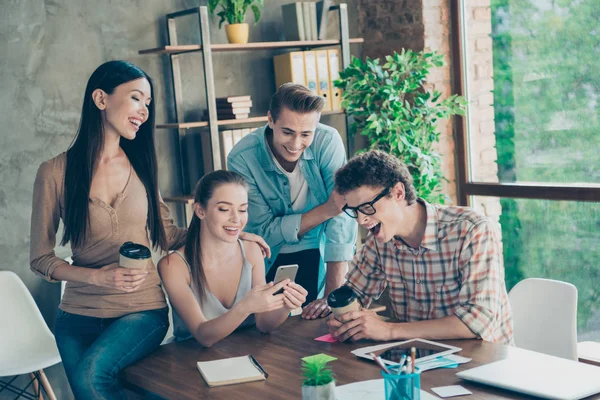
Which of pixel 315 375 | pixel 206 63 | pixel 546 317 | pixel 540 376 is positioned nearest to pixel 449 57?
pixel 206 63

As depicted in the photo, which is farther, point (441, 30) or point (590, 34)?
point (441, 30)

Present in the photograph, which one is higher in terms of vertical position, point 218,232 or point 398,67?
point 398,67

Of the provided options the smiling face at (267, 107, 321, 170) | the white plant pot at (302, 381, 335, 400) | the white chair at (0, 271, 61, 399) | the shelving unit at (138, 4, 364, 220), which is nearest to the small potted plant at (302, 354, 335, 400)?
the white plant pot at (302, 381, 335, 400)

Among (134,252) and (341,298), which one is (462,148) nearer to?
(341,298)

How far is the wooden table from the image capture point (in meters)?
1.89

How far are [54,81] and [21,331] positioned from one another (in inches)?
Result: 52.2

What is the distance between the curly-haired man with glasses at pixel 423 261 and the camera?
2.21 metres

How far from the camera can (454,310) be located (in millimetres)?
2293

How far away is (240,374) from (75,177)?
2.90ft

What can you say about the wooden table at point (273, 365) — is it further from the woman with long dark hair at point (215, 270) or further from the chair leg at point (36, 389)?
the chair leg at point (36, 389)

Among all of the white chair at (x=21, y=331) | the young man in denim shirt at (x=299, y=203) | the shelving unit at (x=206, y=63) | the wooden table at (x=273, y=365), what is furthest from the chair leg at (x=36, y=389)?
the wooden table at (x=273, y=365)

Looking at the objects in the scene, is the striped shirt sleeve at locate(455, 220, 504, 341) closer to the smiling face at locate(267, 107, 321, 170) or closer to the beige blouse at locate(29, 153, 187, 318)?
the smiling face at locate(267, 107, 321, 170)

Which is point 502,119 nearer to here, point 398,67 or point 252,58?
point 398,67

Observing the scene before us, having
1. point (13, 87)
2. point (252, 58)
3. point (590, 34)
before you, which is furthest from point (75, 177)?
point (590, 34)
